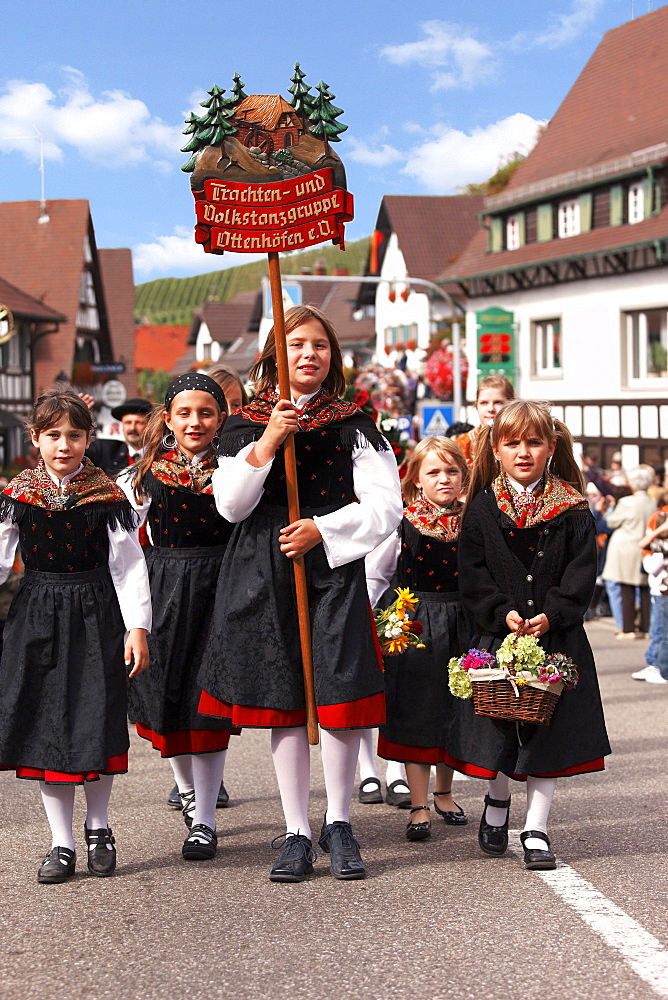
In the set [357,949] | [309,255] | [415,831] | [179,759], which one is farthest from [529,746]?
[309,255]

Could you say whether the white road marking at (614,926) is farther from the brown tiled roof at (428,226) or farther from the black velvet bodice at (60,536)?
the brown tiled roof at (428,226)

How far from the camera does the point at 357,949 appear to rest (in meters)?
4.32

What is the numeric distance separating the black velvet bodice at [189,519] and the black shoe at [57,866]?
135 cm

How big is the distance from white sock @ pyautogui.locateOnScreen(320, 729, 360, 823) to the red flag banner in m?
1.92

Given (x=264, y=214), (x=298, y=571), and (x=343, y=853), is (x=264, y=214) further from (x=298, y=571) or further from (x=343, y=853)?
(x=343, y=853)

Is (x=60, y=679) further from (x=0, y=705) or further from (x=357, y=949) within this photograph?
(x=357, y=949)

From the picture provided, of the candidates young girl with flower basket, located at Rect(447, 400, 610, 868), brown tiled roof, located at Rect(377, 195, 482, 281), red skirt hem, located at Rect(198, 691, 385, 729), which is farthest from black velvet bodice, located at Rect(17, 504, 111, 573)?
brown tiled roof, located at Rect(377, 195, 482, 281)

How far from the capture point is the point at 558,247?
98.3ft

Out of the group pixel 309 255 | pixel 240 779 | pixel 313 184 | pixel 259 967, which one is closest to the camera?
pixel 259 967

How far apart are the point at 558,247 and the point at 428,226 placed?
27210mm

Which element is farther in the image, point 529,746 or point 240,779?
point 240,779

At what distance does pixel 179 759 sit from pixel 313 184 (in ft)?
8.61

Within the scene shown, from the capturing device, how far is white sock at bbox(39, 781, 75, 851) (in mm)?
5305

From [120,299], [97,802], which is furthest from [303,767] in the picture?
[120,299]
